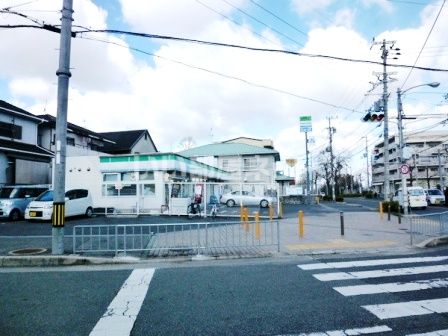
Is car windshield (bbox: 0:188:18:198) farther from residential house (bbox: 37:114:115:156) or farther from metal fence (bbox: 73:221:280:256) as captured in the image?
metal fence (bbox: 73:221:280:256)

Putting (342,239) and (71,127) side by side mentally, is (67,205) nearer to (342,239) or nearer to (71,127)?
(71,127)

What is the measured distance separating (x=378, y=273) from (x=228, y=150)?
38.1m

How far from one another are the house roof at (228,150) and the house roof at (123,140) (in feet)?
22.9

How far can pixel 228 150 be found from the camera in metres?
44.9

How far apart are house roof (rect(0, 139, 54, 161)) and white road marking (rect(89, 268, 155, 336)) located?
796 inches

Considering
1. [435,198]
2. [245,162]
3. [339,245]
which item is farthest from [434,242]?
[245,162]

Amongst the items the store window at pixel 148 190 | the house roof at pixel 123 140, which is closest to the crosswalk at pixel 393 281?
the store window at pixel 148 190

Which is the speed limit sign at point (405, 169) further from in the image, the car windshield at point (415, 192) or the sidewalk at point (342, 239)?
the car windshield at point (415, 192)

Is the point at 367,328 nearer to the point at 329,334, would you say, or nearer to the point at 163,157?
the point at 329,334

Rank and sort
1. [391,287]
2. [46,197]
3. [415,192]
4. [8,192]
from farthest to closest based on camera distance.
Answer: [415,192] < [8,192] < [46,197] < [391,287]

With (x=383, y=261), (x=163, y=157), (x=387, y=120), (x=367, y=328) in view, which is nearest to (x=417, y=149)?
(x=387, y=120)

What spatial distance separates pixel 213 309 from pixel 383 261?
17.6 ft

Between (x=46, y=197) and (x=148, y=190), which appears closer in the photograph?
(x=46, y=197)

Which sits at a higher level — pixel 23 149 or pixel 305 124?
pixel 305 124
